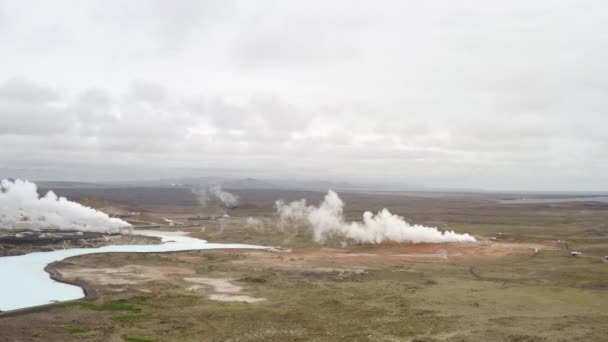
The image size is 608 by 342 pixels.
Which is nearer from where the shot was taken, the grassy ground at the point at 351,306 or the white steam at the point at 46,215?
the grassy ground at the point at 351,306

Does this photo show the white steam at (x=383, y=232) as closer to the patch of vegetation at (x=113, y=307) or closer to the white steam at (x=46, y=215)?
the white steam at (x=46, y=215)

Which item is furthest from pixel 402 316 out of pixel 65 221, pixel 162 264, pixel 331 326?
pixel 65 221

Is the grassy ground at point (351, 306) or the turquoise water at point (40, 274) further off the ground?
the grassy ground at point (351, 306)

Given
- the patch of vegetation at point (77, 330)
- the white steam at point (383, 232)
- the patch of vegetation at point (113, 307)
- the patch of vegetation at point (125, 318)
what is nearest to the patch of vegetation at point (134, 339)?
the patch of vegetation at point (77, 330)

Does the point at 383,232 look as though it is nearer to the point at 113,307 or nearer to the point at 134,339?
the point at 113,307

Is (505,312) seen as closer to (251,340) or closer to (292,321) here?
(292,321)

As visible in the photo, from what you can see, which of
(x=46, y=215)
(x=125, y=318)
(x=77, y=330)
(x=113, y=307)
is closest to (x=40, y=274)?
(x=113, y=307)
